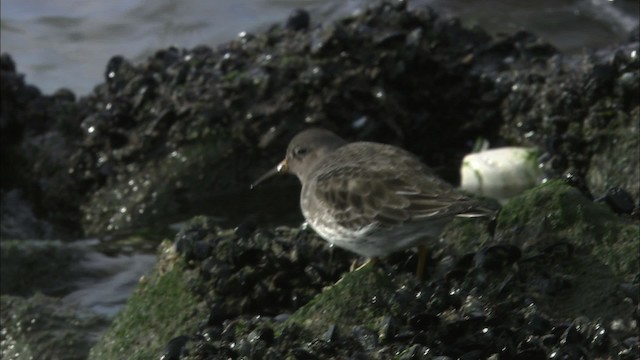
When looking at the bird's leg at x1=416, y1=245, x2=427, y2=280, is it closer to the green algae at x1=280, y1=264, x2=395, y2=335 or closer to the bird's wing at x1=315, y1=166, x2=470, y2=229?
the bird's wing at x1=315, y1=166, x2=470, y2=229

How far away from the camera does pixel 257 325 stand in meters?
4.65

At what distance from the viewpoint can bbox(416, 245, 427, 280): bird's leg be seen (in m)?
5.12

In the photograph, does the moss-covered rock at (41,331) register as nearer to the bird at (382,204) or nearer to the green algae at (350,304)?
the bird at (382,204)

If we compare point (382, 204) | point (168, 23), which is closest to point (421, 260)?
point (382, 204)

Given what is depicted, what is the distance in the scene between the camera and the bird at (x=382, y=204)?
5.15 meters

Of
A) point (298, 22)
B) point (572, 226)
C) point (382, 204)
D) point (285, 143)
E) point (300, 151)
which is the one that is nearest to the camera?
point (572, 226)

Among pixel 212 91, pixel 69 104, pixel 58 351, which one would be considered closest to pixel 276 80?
pixel 212 91

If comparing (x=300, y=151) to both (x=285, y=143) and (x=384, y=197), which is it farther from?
(x=285, y=143)

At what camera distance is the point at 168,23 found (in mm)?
12898

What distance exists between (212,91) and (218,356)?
4046mm

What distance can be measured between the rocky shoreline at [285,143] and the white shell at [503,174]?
0.16m

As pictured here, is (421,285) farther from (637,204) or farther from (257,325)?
(637,204)

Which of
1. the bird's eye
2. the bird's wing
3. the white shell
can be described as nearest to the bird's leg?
the bird's wing

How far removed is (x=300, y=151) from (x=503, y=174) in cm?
164
